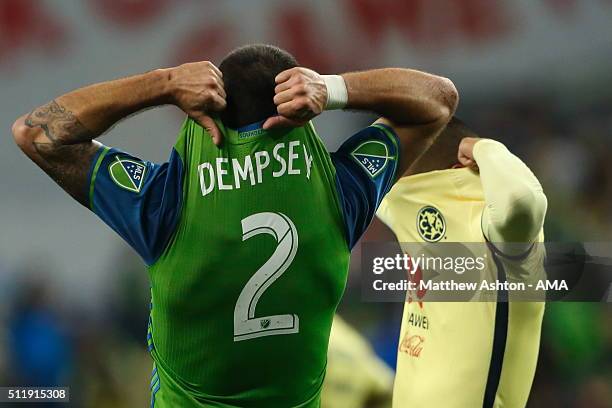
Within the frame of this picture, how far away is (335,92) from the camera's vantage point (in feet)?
4.76

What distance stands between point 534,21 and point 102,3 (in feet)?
6.50

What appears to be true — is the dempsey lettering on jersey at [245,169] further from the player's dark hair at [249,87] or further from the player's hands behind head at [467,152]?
the player's hands behind head at [467,152]

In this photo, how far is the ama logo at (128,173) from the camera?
4.66 feet

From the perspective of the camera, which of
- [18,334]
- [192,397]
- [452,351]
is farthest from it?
[18,334]

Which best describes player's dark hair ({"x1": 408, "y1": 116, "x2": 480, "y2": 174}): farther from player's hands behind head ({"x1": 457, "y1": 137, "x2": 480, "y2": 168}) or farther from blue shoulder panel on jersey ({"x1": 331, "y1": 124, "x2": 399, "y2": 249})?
blue shoulder panel on jersey ({"x1": 331, "y1": 124, "x2": 399, "y2": 249})

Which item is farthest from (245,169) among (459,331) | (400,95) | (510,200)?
(459,331)

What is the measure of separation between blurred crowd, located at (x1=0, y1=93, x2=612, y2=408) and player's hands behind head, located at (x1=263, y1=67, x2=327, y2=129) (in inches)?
90.0

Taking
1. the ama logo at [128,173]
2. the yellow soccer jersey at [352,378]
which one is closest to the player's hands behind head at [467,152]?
the yellow soccer jersey at [352,378]

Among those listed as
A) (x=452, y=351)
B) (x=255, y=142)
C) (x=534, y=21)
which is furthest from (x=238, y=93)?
(x=534, y=21)

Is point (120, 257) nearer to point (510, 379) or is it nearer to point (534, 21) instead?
point (510, 379)

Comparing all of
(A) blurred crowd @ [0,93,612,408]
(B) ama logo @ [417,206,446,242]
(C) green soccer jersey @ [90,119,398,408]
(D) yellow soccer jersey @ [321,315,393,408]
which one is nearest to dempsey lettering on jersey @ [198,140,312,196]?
(C) green soccer jersey @ [90,119,398,408]

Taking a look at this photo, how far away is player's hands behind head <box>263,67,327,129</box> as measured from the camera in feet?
4.37

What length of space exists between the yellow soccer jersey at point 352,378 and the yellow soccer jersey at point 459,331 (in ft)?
1.25

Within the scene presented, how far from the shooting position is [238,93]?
139cm
